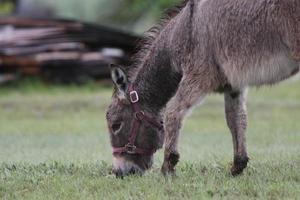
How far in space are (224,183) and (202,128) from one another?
30.1ft

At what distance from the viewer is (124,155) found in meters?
9.07

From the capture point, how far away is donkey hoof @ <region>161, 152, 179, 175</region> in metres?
8.62

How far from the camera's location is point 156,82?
914 centimetres

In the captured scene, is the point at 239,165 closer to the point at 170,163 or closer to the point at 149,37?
the point at 170,163

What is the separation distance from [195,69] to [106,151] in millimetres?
4828

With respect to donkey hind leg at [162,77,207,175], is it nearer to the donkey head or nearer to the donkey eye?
the donkey head

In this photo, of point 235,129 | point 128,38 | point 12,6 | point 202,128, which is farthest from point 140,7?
point 235,129

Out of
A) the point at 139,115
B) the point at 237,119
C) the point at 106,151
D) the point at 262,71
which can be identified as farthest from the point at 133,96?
the point at 106,151

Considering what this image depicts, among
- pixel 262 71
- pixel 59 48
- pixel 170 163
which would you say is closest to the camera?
pixel 262 71

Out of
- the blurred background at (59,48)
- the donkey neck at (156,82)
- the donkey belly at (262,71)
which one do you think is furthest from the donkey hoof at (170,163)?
the blurred background at (59,48)

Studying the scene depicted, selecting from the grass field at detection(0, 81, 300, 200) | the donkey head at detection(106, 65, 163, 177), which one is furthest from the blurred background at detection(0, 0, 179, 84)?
the donkey head at detection(106, 65, 163, 177)

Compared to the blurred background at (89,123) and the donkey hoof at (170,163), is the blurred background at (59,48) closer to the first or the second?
the blurred background at (89,123)

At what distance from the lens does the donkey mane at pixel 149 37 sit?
9.28 m

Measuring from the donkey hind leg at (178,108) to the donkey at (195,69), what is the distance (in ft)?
0.03
